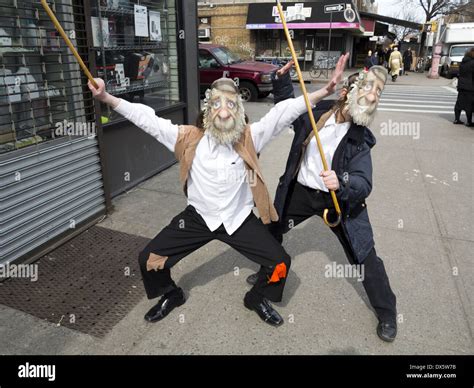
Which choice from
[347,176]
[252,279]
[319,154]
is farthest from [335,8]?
[347,176]

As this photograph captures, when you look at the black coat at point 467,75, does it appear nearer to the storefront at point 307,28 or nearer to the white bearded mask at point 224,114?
the white bearded mask at point 224,114

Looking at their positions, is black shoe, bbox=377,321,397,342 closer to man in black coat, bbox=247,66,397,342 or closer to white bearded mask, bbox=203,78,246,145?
man in black coat, bbox=247,66,397,342


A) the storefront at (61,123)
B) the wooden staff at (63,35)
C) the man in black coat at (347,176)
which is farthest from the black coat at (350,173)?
the storefront at (61,123)

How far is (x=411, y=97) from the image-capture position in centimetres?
1530

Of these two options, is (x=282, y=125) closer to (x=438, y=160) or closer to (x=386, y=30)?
(x=438, y=160)

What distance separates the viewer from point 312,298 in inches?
128

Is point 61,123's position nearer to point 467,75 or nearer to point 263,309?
point 263,309

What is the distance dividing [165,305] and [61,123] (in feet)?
7.19

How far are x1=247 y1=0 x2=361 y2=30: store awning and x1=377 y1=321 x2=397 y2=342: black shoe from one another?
23308mm

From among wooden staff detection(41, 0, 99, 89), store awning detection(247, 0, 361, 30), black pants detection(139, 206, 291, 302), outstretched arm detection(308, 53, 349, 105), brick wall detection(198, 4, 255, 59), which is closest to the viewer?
wooden staff detection(41, 0, 99, 89)

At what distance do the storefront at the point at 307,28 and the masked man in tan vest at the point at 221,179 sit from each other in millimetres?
22563

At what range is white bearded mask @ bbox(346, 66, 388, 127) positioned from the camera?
247cm

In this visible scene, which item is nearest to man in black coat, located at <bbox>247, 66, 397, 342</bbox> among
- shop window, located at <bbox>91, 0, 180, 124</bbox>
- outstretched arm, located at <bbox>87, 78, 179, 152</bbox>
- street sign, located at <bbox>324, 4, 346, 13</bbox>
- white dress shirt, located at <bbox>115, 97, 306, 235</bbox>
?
white dress shirt, located at <bbox>115, 97, 306, 235</bbox>

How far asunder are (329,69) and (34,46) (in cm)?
2216
